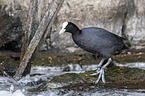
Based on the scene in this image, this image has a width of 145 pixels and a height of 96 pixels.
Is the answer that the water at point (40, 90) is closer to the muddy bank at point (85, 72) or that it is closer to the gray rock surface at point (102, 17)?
the muddy bank at point (85, 72)

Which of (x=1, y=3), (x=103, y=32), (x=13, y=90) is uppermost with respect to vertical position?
(x=1, y=3)

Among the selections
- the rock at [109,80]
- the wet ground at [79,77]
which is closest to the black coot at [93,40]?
the rock at [109,80]

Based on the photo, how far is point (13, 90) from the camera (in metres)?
3.55

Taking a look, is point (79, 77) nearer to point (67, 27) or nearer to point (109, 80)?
point (109, 80)

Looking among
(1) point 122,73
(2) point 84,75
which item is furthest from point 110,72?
(2) point 84,75

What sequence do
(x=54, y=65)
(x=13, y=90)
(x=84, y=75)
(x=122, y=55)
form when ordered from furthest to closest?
(x=122, y=55), (x=54, y=65), (x=84, y=75), (x=13, y=90)

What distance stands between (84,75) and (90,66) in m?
0.86

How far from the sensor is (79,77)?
3.76 meters

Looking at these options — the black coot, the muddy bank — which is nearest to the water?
the muddy bank

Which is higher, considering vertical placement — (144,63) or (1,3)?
(1,3)

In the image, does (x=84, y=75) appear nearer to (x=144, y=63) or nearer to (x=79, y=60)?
(x=79, y=60)

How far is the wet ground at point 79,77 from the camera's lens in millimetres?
3418

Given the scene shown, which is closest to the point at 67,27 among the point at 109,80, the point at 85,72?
the point at 85,72

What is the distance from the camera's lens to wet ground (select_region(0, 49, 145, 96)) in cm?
342
